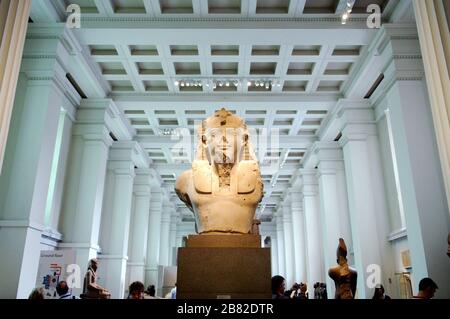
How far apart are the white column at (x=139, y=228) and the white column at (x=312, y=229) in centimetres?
753

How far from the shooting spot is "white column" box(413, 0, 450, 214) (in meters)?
4.01

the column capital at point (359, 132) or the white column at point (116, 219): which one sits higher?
the column capital at point (359, 132)

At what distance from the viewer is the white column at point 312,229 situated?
679 inches

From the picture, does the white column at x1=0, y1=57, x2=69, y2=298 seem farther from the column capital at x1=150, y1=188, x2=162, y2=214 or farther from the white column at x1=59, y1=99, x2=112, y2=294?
the column capital at x1=150, y1=188, x2=162, y2=214

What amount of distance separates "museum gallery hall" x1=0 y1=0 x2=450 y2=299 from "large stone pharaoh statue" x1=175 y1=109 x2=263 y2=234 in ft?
0.07

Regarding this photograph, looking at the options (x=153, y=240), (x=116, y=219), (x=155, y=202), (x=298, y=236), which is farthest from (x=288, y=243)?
(x=116, y=219)

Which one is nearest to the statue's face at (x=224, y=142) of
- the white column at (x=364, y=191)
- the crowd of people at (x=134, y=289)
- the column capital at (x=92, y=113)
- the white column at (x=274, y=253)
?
the crowd of people at (x=134, y=289)

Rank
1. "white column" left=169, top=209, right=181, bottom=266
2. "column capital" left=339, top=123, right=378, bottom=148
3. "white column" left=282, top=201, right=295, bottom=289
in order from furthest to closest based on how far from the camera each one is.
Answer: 1. "white column" left=169, top=209, right=181, bottom=266
2. "white column" left=282, top=201, right=295, bottom=289
3. "column capital" left=339, top=123, right=378, bottom=148

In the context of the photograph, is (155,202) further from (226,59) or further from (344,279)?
(344,279)

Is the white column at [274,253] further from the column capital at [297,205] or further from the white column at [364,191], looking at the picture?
the white column at [364,191]

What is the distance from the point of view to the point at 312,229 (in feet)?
58.2

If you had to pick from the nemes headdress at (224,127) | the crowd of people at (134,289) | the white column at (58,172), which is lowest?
the crowd of people at (134,289)

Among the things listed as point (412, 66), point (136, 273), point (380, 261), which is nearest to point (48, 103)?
point (412, 66)

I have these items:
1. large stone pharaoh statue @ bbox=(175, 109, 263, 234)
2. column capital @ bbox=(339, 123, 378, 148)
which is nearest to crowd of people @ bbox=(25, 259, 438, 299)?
large stone pharaoh statue @ bbox=(175, 109, 263, 234)
